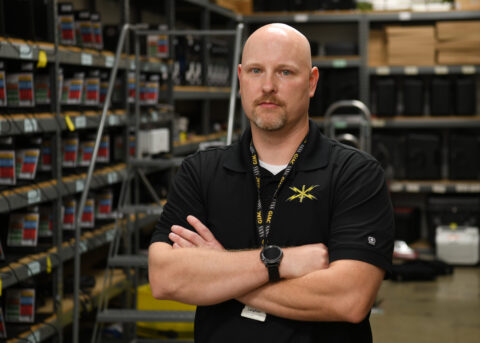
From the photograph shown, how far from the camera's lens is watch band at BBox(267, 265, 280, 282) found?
180 cm

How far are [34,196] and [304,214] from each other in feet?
7.14

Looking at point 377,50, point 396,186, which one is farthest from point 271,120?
point 377,50

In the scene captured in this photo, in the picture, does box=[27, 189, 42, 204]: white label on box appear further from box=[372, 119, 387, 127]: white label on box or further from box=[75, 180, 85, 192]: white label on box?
box=[372, 119, 387, 127]: white label on box

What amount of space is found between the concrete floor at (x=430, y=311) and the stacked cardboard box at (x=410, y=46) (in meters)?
2.12

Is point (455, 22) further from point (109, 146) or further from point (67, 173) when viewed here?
point (67, 173)

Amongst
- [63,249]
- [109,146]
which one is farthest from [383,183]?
[109,146]

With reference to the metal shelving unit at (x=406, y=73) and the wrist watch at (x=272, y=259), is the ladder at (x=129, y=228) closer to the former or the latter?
Result: the wrist watch at (x=272, y=259)

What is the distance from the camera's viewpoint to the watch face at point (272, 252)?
1.79 meters

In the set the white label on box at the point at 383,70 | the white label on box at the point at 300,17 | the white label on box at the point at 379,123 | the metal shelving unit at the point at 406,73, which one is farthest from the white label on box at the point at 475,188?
the white label on box at the point at 300,17

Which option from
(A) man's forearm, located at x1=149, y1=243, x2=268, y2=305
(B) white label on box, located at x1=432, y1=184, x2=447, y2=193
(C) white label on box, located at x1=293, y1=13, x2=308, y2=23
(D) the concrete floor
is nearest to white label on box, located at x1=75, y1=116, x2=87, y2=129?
(D) the concrete floor

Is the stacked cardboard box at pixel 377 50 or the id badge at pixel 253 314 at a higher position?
the stacked cardboard box at pixel 377 50

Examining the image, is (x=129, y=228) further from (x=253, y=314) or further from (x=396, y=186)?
(x=396, y=186)

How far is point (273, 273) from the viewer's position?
1.81m

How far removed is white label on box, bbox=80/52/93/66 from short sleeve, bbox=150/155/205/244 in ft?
7.82
